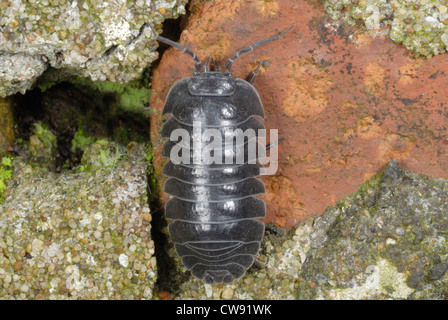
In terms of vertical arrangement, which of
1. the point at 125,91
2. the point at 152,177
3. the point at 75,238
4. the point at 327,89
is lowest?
the point at 75,238

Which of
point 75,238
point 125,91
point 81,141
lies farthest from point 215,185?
point 81,141

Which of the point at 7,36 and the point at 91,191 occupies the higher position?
the point at 7,36

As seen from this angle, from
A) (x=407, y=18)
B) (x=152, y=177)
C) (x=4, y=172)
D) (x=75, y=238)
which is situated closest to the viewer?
(x=407, y=18)

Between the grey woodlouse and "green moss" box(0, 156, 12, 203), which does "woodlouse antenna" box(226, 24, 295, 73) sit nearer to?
the grey woodlouse

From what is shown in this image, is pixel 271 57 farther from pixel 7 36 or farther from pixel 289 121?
pixel 7 36

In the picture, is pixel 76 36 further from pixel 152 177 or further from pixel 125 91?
pixel 152 177

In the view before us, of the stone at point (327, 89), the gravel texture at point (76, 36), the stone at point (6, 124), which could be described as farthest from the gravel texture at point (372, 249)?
the stone at point (6, 124)

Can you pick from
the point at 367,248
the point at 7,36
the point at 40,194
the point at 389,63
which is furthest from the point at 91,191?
the point at 389,63
